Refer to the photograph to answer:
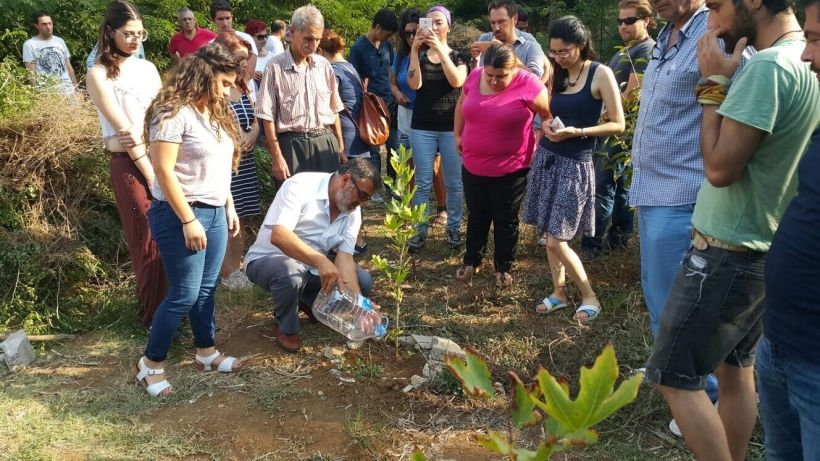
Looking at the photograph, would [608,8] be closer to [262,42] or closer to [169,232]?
[262,42]

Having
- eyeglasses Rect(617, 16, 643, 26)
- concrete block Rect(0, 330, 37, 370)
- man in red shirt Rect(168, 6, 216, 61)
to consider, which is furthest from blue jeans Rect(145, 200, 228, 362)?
man in red shirt Rect(168, 6, 216, 61)

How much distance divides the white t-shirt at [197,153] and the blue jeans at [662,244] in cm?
199

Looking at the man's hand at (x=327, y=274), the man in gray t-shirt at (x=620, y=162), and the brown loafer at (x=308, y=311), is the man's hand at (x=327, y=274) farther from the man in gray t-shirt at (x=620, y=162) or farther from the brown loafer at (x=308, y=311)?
the man in gray t-shirt at (x=620, y=162)

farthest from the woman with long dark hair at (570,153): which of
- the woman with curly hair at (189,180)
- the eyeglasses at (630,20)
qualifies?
the woman with curly hair at (189,180)

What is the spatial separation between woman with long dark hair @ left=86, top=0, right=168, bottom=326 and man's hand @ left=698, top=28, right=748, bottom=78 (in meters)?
2.72

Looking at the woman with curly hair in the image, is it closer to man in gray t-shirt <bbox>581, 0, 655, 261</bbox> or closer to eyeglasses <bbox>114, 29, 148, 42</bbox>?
eyeglasses <bbox>114, 29, 148, 42</bbox>

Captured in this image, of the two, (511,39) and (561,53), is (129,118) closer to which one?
(561,53)

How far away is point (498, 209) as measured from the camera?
14.4 feet

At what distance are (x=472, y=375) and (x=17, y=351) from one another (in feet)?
11.4

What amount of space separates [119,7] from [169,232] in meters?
1.27

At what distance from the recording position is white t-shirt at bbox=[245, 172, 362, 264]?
3539 mm

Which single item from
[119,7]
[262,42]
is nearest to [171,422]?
[119,7]

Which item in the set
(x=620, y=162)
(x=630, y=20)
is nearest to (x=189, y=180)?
(x=620, y=162)

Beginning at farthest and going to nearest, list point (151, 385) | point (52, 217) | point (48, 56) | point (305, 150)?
point (48, 56)
point (305, 150)
point (52, 217)
point (151, 385)
